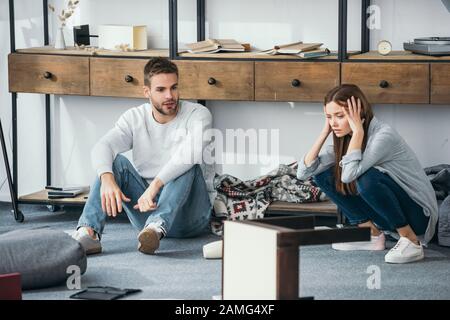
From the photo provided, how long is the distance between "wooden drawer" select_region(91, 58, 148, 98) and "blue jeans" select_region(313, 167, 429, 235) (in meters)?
1.10

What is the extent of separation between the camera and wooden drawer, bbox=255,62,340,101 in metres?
5.00

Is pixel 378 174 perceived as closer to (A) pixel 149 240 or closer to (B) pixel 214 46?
(A) pixel 149 240

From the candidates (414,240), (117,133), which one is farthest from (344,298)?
(117,133)

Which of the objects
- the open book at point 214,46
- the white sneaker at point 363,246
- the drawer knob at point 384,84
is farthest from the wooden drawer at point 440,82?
the open book at point 214,46

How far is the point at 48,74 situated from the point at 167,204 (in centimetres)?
110

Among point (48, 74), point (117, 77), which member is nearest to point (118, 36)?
point (117, 77)

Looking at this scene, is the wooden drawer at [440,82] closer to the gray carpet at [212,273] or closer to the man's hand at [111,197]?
the gray carpet at [212,273]

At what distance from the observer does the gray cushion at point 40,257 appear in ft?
13.0

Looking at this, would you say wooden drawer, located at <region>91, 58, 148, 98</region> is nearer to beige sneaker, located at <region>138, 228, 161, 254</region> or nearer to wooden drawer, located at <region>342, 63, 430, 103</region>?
beige sneaker, located at <region>138, 228, 161, 254</region>

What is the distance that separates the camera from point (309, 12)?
5406mm

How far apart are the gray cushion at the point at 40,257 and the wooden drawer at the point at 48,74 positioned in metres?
1.31

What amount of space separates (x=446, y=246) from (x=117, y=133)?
159 cm

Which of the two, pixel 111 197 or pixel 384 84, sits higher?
pixel 384 84

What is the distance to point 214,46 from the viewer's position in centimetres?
518
